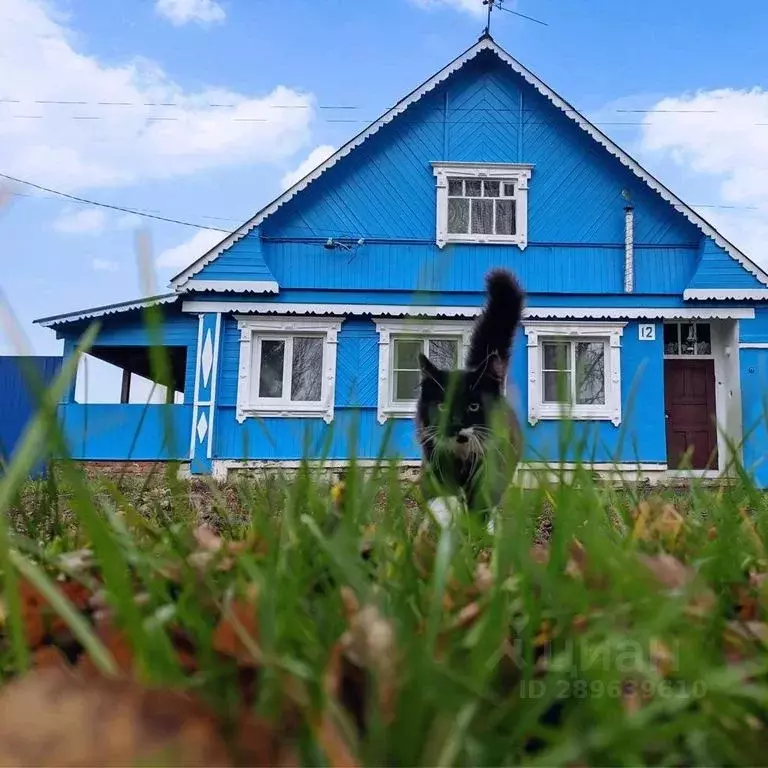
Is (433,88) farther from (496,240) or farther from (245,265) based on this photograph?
(245,265)

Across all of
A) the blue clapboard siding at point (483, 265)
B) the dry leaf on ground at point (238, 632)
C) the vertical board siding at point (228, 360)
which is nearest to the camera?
the dry leaf on ground at point (238, 632)

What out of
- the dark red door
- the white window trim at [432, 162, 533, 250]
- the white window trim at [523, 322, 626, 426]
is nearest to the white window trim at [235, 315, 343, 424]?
the white window trim at [432, 162, 533, 250]

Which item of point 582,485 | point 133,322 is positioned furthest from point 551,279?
point 582,485

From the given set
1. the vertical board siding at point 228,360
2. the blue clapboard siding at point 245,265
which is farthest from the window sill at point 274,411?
the blue clapboard siding at point 245,265

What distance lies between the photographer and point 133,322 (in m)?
12.3

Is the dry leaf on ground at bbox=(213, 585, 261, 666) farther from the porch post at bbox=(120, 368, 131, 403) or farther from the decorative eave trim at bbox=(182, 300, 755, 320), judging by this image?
the porch post at bbox=(120, 368, 131, 403)

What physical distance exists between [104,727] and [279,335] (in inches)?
450

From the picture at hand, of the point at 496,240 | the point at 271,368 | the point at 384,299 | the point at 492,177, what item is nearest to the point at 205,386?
the point at 271,368

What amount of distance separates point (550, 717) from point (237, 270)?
11.2 meters

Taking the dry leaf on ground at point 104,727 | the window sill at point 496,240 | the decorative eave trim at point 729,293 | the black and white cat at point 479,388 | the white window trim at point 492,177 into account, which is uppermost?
the white window trim at point 492,177

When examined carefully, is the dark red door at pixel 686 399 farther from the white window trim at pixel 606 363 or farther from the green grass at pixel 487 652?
the green grass at pixel 487 652

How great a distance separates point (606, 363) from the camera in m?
11.7

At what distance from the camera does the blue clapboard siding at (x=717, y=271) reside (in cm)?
1122

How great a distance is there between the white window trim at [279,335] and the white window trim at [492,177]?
2.44m
